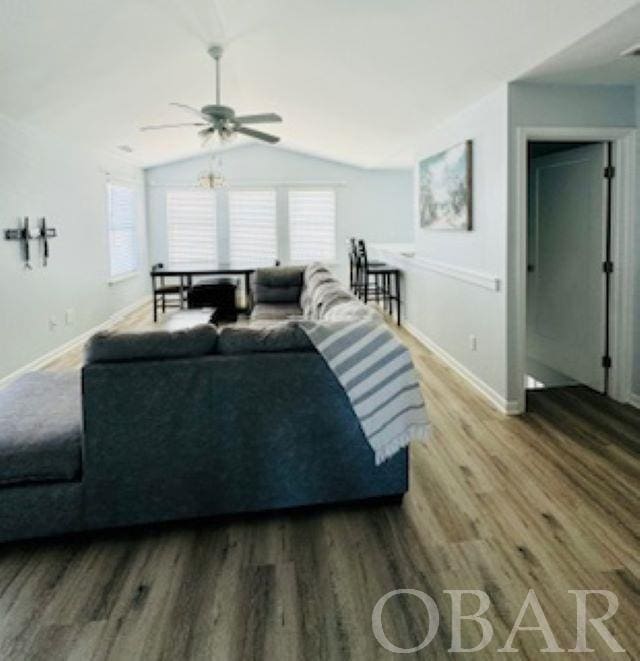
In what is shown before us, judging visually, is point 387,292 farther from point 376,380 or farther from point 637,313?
point 376,380

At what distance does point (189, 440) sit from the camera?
2607 millimetres

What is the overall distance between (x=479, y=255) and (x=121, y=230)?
605 cm

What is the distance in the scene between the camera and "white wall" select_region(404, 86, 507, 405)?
4.24 metres

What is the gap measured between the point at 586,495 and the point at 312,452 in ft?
4.72

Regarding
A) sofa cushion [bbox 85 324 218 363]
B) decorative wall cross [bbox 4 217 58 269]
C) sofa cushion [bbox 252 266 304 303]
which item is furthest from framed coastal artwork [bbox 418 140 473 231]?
decorative wall cross [bbox 4 217 58 269]

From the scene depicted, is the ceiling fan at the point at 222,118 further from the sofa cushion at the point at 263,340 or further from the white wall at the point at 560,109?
the sofa cushion at the point at 263,340

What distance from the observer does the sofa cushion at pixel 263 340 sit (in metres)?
2.64

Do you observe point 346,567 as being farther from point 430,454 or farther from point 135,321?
point 135,321

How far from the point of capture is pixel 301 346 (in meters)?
2.69

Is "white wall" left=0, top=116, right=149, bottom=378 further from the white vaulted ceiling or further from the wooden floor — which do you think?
the wooden floor

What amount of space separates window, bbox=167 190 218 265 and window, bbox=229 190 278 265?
1.14ft

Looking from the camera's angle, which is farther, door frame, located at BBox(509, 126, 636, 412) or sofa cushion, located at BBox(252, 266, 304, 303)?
sofa cushion, located at BBox(252, 266, 304, 303)

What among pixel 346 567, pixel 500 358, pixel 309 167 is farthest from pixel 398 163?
pixel 346 567

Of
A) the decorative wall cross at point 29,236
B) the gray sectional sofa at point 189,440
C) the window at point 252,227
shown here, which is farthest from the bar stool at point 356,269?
the gray sectional sofa at point 189,440
